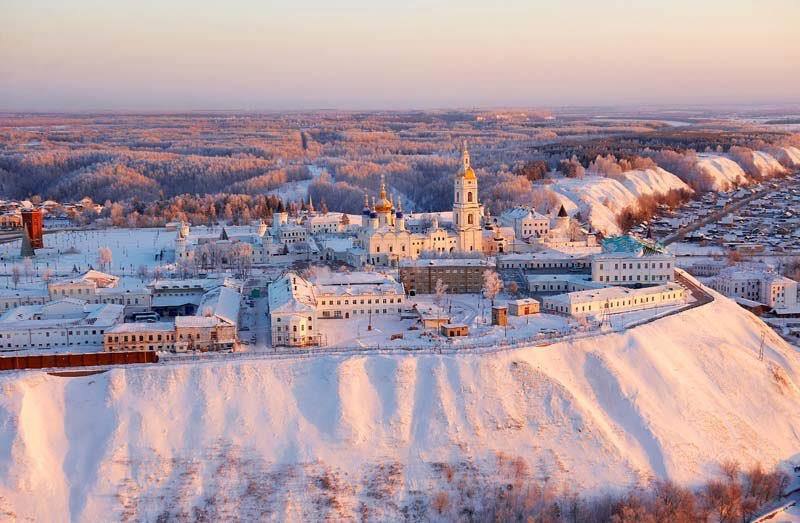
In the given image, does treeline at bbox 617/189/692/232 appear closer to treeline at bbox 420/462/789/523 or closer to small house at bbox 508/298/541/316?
small house at bbox 508/298/541/316

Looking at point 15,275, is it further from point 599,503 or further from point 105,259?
point 599,503

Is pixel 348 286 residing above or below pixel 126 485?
above

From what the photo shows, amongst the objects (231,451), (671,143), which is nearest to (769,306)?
(231,451)

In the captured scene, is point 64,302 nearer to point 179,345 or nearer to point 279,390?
point 179,345

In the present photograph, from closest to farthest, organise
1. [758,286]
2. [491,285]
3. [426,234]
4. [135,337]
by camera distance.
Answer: [135,337]
[491,285]
[758,286]
[426,234]

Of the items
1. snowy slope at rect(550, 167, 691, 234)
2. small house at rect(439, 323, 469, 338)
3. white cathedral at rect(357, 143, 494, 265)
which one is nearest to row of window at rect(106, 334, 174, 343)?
small house at rect(439, 323, 469, 338)

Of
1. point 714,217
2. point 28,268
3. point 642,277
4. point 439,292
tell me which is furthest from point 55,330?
point 714,217

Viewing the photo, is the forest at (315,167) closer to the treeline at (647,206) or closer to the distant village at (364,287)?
the treeline at (647,206)
